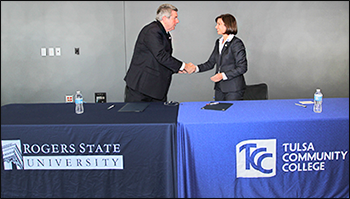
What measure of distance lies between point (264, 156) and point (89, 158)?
1.11 metres

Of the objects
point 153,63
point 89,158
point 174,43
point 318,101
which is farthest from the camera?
point 174,43

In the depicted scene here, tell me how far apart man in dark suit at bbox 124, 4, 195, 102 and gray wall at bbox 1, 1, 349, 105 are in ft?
5.84

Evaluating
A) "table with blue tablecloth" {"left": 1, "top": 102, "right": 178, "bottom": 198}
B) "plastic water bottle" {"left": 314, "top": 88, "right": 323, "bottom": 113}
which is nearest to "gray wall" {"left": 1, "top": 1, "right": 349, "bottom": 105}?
"plastic water bottle" {"left": 314, "top": 88, "right": 323, "bottom": 113}

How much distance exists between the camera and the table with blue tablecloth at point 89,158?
1.79 m

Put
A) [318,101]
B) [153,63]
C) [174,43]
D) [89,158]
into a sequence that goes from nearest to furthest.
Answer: [89,158], [318,101], [153,63], [174,43]

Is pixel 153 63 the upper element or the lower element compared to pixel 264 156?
upper

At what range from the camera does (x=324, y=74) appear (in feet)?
15.4

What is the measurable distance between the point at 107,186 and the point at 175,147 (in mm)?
513

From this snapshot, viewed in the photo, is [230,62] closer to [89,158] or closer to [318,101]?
[318,101]

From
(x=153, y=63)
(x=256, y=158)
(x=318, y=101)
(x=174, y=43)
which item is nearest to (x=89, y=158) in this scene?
(x=256, y=158)

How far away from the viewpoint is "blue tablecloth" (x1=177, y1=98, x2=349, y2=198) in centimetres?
180

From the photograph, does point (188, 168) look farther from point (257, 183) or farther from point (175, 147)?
point (257, 183)

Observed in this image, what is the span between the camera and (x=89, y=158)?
1.81m

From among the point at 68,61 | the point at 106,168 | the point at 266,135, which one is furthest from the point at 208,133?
the point at 68,61
